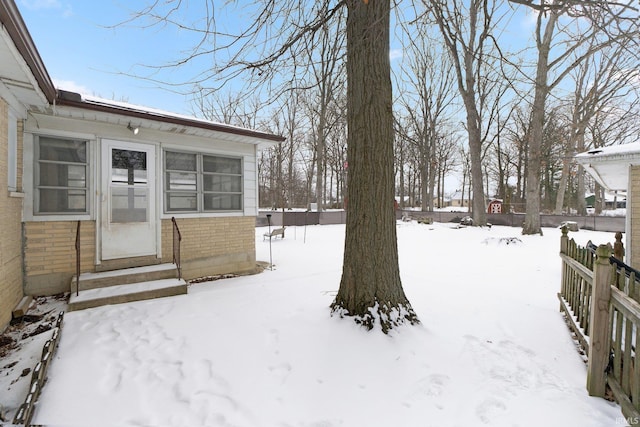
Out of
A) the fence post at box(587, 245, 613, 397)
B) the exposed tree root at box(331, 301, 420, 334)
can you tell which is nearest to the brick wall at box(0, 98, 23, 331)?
the exposed tree root at box(331, 301, 420, 334)

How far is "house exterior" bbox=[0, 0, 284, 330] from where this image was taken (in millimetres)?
3896

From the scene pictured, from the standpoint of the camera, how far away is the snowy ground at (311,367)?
221 cm

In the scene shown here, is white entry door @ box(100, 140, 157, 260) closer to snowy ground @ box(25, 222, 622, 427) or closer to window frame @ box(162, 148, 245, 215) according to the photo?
window frame @ box(162, 148, 245, 215)

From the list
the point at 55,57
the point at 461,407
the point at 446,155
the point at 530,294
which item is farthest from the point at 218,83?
the point at 446,155

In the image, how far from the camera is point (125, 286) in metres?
4.75

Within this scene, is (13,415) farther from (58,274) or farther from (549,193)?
(549,193)

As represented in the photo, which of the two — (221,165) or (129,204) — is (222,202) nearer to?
(221,165)

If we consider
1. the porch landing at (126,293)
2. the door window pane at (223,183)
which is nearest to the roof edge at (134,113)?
the door window pane at (223,183)

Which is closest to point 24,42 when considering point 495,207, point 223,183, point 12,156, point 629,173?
point 12,156

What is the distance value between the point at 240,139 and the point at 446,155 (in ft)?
118

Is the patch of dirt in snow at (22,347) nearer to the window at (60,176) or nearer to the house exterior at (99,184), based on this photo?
the house exterior at (99,184)

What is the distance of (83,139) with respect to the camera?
4.82 meters

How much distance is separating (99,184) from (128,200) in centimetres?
48

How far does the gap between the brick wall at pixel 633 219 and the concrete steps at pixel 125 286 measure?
753cm
